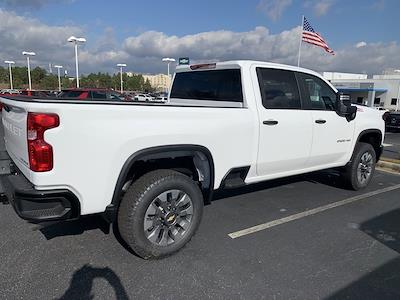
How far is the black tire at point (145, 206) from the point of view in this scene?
3111mm

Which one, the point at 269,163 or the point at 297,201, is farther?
the point at 297,201

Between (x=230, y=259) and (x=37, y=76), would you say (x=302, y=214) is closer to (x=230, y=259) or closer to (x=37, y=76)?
(x=230, y=259)

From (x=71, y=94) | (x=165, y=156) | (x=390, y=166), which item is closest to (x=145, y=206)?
(x=165, y=156)

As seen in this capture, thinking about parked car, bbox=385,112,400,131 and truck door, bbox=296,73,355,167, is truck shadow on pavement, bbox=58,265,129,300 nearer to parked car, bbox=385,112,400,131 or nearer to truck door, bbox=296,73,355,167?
truck door, bbox=296,73,355,167

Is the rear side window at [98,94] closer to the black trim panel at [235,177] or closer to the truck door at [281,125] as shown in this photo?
the truck door at [281,125]

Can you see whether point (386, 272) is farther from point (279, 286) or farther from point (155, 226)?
point (155, 226)

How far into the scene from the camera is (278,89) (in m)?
4.29

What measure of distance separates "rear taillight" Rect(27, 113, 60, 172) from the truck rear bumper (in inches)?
8.0

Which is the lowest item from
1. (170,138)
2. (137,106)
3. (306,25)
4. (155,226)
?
(155,226)

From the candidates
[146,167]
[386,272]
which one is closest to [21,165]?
[146,167]

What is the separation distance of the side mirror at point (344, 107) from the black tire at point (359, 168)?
2.62 ft

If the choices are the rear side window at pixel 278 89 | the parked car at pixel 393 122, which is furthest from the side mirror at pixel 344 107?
the parked car at pixel 393 122

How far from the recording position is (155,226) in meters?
3.31

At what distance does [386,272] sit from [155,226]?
2.23 m
